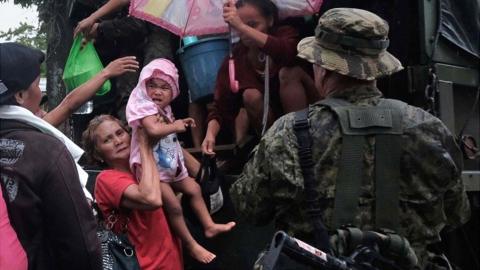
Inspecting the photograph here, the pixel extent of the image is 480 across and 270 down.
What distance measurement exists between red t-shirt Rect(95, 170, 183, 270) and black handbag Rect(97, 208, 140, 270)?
54 mm

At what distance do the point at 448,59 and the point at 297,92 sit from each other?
33.7 inches

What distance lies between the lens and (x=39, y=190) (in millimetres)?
2340

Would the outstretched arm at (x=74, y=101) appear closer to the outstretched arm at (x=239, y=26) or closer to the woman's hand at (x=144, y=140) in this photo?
the woman's hand at (x=144, y=140)

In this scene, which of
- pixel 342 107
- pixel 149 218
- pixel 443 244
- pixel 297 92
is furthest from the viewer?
pixel 443 244

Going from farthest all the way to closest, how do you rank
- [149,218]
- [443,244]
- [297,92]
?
1. [443,244]
2. [297,92]
3. [149,218]

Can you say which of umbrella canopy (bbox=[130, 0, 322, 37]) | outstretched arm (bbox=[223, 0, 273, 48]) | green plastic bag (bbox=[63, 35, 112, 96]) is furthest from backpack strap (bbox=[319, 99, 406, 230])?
green plastic bag (bbox=[63, 35, 112, 96])

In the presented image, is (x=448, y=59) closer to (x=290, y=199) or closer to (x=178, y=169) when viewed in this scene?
(x=178, y=169)

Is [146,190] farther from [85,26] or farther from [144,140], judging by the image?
[85,26]

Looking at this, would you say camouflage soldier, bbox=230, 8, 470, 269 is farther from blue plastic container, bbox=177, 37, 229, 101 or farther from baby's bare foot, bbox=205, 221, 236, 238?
blue plastic container, bbox=177, 37, 229, 101

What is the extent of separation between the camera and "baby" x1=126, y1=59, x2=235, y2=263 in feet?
12.0

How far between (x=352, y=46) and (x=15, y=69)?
1165 mm

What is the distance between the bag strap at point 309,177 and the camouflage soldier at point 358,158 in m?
0.02

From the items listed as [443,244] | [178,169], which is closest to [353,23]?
[178,169]

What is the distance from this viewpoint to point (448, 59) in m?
4.07
